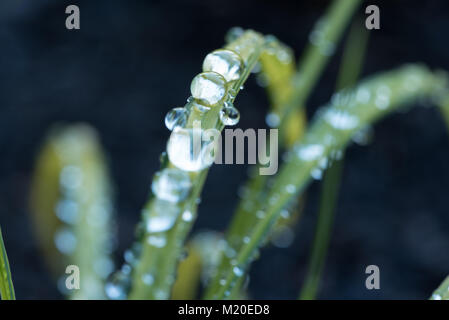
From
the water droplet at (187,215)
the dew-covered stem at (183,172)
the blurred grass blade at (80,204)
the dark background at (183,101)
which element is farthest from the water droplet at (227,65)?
the dark background at (183,101)

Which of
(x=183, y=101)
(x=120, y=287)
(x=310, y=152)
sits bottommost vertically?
(x=120, y=287)

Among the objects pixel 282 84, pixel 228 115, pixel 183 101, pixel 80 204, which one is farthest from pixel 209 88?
pixel 183 101

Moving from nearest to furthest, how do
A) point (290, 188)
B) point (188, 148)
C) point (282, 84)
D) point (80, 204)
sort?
point (188, 148)
point (290, 188)
point (282, 84)
point (80, 204)

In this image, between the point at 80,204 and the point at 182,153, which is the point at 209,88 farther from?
the point at 80,204

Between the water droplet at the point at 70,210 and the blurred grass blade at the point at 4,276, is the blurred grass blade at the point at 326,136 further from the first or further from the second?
A: the water droplet at the point at 70,210

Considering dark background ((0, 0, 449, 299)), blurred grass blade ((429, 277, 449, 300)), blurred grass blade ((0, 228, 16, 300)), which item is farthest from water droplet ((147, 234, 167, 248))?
dark background ((0, 0, 449, 299))
